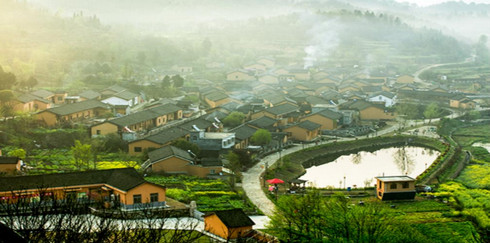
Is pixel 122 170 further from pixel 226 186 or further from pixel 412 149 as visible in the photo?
pixel 412 149

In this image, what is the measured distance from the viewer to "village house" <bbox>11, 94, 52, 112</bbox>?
18.2 metres

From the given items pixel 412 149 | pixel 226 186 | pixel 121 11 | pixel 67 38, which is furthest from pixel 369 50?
pixel 226 186

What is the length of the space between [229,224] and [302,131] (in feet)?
34.7

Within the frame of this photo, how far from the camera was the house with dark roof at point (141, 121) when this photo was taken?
17125 millimetres

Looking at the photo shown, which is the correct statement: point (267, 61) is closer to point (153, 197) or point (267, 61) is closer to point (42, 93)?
point (42, 93)

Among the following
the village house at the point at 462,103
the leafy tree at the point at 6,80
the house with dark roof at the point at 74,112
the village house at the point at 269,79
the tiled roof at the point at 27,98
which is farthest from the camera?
the village house at the point at 269,79

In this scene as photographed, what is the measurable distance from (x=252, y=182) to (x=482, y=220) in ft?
17.1

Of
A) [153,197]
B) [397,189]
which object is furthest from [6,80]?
[397,189]

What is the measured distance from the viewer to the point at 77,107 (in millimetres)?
18703

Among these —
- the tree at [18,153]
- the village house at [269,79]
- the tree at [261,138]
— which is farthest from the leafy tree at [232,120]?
the village house at [269,79]

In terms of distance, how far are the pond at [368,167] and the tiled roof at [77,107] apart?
7504 millimetres

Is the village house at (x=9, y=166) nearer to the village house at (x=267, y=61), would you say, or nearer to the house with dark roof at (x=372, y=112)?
the house with dark roof at (x=372, y=112)

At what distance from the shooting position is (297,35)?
49.0 meters

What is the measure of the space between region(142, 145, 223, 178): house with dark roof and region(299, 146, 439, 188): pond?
2661mm
